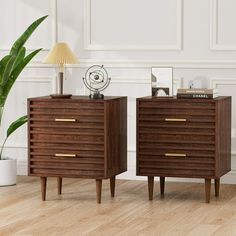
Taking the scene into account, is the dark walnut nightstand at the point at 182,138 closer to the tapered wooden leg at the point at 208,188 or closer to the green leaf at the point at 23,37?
the tapered wooden leg at the point at 208,188

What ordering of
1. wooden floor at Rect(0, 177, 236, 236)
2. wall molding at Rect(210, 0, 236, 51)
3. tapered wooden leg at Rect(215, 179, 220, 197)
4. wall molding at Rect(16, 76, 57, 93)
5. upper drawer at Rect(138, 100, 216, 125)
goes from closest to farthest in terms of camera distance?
1. wooden floor at Rect(0, 177, 236, 236)
2. upper drawer at Rect(138, 100, 216, 125)
3. tapered wooden leg at Rect(215, 179, 220, 197)
4. wall molding at Rect(210, 0, 236, 51)
5. wall molding at Rect(16, 76, 57, 93)

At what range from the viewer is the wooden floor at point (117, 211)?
4508 millimetres

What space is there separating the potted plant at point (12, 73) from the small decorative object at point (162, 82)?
3.05ft

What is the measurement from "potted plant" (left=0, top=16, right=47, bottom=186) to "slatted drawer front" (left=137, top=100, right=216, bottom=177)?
105cm

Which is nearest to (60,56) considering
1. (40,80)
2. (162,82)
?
(162,82)

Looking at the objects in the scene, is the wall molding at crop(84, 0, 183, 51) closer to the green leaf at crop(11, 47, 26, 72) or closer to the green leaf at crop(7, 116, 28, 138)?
the green leaf at crop(11, 47, 26, 72)

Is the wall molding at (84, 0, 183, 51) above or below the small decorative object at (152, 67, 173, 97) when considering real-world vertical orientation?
above

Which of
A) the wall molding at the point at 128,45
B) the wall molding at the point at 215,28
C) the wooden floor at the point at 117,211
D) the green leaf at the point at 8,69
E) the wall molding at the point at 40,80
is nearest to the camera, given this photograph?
the wooden floor at the point at 117,211

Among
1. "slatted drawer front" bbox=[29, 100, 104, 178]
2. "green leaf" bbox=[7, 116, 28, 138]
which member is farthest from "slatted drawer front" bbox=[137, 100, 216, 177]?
"green leaf" bbox=[7, 116, 28, 138]

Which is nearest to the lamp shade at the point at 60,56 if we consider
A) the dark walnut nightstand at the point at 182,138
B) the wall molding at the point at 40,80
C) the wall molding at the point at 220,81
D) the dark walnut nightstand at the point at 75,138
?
the dark walnut nightstand at the point at 75,138

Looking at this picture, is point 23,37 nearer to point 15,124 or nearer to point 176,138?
point 15,124

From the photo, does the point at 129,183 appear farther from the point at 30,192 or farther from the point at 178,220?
the point at 178,220

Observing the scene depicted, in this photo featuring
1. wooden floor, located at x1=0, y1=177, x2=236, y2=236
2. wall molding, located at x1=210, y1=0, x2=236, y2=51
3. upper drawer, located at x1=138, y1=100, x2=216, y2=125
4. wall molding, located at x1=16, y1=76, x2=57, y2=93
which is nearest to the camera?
wooden floor, located at x1=0, y1=177, x2=236, y2=236

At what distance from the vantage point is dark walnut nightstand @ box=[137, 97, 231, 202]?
529cm
